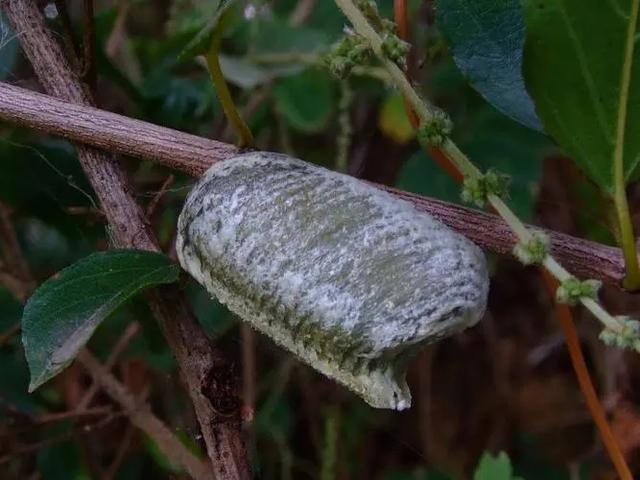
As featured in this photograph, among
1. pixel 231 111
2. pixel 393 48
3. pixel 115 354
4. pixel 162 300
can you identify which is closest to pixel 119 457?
pixel 115 354

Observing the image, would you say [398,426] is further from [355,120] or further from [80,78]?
[80,78]

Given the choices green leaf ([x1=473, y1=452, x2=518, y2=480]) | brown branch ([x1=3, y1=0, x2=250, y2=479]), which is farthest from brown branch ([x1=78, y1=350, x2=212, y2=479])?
green leaf ([x1=473, y1=452, x2=518, y2=480])

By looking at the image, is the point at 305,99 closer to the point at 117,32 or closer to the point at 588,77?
the point at 117,32

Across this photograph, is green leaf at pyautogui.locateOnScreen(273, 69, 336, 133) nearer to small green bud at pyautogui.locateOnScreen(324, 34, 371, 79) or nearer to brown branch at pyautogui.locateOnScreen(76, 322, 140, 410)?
brown branch at pyautogui.locateOnScreen(76, 322, 140, 410)

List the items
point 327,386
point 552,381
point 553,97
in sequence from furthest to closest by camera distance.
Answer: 1. point 552,381
2. point 327,386
3. point 553,97

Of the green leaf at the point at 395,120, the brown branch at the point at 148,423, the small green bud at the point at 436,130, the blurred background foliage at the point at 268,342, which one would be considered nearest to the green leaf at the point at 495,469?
the blurred background foliage at the point at 268,342

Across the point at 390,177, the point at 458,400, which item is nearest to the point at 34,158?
the point at 390,177
